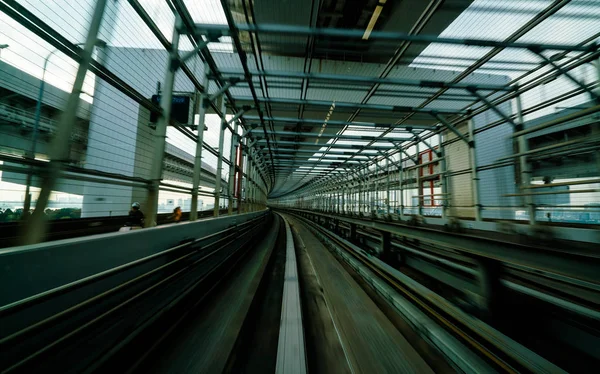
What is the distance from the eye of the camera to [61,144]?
123 cm

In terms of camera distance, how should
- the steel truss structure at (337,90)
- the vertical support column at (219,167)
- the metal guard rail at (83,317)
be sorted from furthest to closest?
the vertical support column at (219,167), the steel truss structure at (337,90), the metal guard rail at (83,317)

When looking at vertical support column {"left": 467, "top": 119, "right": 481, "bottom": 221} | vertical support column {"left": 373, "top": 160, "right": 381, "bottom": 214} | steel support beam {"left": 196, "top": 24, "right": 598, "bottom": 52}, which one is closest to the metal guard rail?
steel support beam {"left": 196, "top": 24, "right": 598, "bottom": 52}

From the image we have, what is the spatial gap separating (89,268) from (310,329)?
179 centimetres

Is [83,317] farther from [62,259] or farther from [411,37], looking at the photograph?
[411,37]

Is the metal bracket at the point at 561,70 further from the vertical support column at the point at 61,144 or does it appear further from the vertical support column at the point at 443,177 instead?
the vertical support column at the point at 61,144

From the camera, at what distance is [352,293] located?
8.47 ft

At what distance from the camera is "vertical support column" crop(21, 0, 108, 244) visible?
1.13 meters

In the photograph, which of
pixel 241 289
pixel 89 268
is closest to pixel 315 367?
pixel 241 289

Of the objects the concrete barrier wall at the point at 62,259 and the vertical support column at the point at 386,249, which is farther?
the vertical support column at the point at 386,249

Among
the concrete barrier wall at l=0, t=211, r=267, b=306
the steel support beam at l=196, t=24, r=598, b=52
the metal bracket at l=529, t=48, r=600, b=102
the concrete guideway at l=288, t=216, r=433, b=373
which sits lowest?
the concrete guideway at l=288, t=216, r=433, b=373

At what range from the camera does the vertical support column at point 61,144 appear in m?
1.13

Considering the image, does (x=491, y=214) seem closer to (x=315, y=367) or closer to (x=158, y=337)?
(x=315, y=367)

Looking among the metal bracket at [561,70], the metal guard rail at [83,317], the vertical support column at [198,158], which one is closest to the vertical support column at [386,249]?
the metal guard rail at [83,317]

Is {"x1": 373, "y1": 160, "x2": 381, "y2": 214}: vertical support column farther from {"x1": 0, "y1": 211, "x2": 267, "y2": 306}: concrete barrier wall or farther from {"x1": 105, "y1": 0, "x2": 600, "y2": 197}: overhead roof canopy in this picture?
{"x1": 0, "y1": 211, "x2": 267, "y2": 306}: concrete barrier wall
